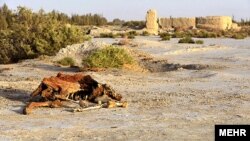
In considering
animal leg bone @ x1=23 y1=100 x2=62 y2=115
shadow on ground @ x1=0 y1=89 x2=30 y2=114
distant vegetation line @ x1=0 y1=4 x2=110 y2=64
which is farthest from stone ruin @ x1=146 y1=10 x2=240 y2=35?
animal leg bone @ x1=23 y1=100 x2=62 y2=115

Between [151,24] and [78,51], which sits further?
[151,24]

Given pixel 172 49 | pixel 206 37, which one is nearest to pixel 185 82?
pixel 172 49

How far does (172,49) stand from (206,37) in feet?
71.1

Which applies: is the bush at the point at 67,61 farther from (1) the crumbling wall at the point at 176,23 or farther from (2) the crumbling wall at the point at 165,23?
(2) the crumbling wall at the point at 165,23

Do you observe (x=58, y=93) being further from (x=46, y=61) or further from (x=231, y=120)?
(x=46, y=61)

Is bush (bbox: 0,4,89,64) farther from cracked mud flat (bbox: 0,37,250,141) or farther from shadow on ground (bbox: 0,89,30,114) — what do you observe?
shadow on ground (bbox: 0,89,30,114)

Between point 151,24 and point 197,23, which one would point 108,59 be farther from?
point 197,23

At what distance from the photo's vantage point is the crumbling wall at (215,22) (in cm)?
6588

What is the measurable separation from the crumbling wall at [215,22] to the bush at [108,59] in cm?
4490

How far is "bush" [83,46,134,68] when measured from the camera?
21.2m

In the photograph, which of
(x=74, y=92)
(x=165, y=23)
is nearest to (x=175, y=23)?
(x=165, y=23)

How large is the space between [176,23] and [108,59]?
1931 inches

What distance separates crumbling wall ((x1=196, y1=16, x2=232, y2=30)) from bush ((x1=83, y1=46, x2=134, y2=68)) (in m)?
44.9

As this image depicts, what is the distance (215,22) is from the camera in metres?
66.7
